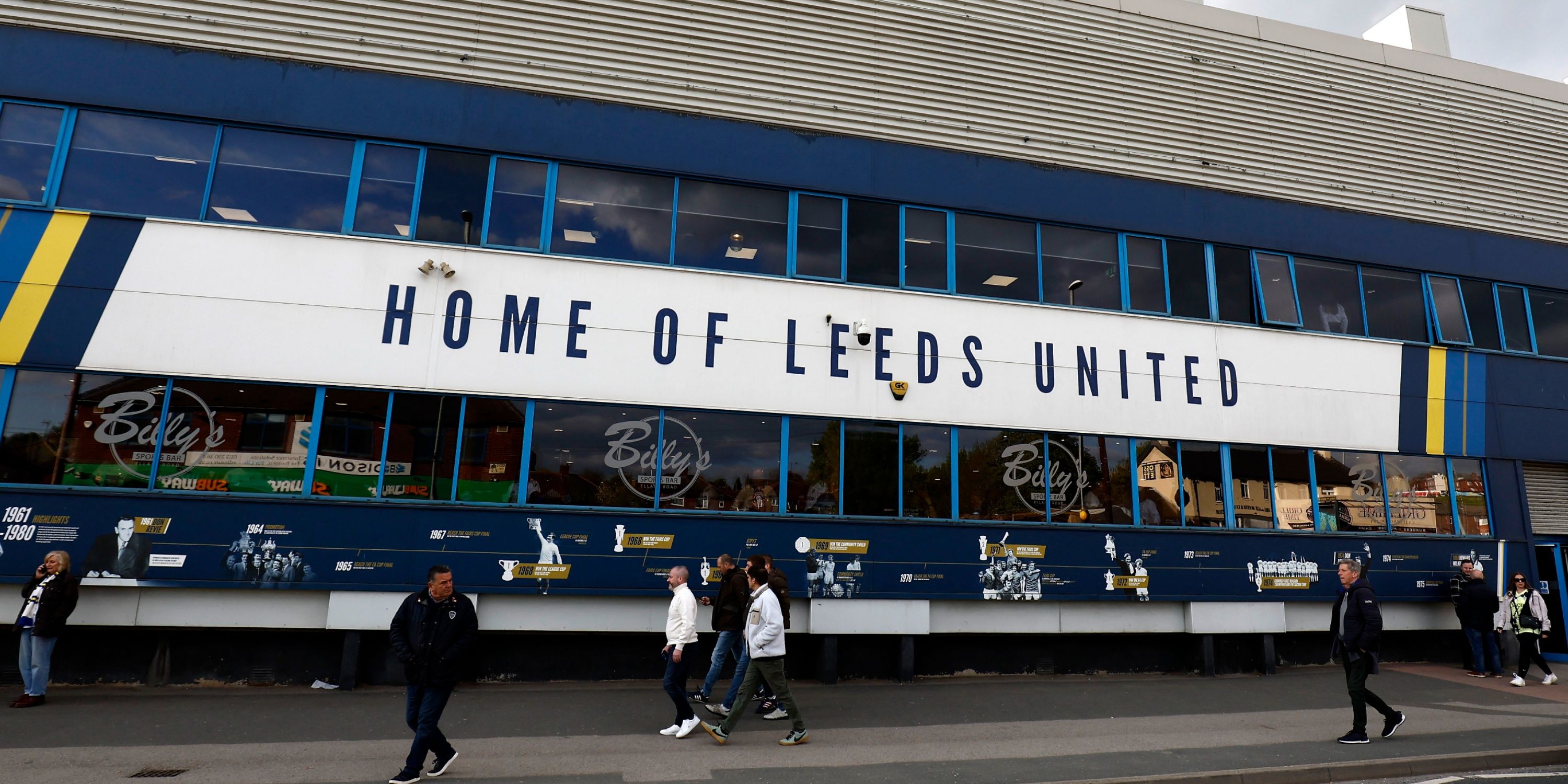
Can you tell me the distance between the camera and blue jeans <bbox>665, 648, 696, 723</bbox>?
7449 mm

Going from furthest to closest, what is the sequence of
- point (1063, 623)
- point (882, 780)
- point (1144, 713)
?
point (1063, 623) < point (1144, 713) < point (882, 780)

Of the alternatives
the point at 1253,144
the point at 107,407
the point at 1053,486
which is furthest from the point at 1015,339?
the point at 107,407

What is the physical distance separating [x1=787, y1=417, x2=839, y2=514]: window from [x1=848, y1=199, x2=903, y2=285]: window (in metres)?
2.30

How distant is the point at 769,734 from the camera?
306 inches

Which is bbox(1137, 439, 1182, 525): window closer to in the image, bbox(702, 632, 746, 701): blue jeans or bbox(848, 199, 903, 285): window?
bbox(848, 199, 903, 285): window

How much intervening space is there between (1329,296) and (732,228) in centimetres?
1072

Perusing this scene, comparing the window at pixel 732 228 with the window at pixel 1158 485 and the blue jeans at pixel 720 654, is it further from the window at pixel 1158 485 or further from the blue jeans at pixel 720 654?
the window at pixel 1158 485

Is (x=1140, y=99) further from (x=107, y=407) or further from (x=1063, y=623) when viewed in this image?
(x=107, y=407)

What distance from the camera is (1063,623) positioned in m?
11.4

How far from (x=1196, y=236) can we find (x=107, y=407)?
51.8 feet

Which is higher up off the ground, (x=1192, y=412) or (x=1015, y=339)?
(x=1015, y=339)

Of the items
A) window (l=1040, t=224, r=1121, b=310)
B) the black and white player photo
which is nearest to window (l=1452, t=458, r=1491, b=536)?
window (l=1040, t=224, r=1121, b=310)

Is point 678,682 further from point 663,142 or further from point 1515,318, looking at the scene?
point 1515,318

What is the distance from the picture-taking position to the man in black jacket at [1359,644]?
763 cm
